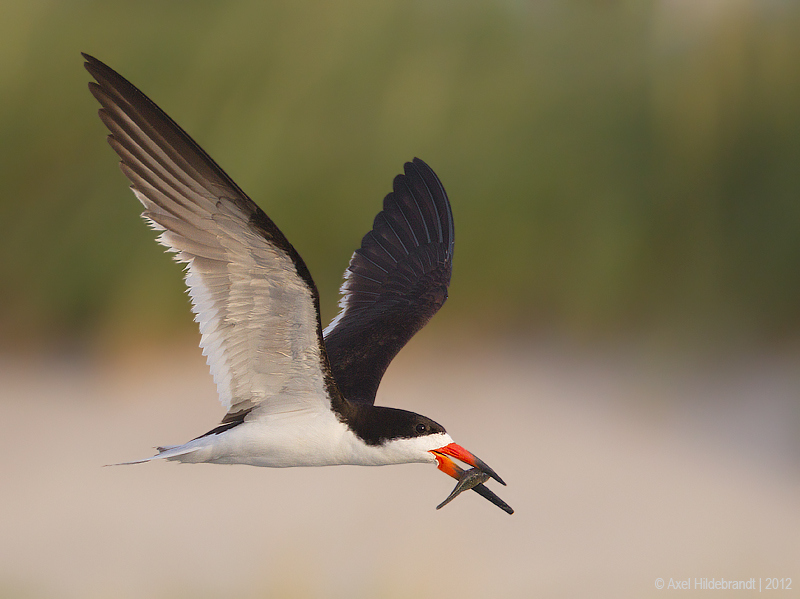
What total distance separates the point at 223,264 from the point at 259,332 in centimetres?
22

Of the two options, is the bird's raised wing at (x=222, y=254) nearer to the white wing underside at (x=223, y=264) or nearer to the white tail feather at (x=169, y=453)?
the white wing underside at (x=223, y=264)

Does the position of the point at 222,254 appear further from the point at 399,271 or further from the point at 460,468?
the point at 399,271

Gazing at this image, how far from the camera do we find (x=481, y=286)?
5.03 metres

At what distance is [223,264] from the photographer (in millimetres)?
2084

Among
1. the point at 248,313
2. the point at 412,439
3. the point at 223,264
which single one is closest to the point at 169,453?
the point at 248,313

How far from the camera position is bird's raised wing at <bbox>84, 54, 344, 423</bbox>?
1.92 meters

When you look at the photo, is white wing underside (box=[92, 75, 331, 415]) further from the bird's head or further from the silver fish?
the silver fish

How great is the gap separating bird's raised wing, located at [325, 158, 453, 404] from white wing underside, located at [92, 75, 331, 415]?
70cm

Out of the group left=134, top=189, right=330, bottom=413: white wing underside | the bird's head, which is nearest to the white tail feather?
left=134, top=189, right=330, bottom=413: white wing underside

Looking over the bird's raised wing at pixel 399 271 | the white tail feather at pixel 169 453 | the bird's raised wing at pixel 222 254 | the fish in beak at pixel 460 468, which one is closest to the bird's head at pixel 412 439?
the fish in beak at pixel 460 468

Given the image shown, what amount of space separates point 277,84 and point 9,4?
5.07 ft

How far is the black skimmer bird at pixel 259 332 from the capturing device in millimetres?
1950

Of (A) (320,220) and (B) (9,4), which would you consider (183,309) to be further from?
(B) (9,4)

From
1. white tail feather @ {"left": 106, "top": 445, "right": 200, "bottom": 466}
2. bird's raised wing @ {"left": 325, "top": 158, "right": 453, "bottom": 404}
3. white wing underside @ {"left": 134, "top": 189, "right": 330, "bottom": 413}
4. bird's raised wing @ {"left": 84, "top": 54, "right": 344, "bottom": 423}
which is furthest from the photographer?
bird's raised wing @ {"left": 325, "top": 158, "right": 453, "bottom": 404}
